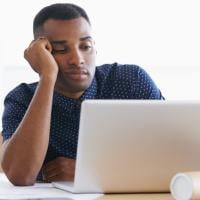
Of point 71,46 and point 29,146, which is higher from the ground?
point 71,46

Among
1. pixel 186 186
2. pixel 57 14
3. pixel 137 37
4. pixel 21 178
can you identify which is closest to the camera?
pixel 186 186

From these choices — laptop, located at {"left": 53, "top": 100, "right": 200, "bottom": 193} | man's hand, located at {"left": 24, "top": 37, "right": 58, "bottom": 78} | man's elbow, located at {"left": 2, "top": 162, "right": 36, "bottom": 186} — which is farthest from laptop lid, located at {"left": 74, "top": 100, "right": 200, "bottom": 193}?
man's hand, located at {"left": 24, "top": 37, "right": 58, "bottom": 78}

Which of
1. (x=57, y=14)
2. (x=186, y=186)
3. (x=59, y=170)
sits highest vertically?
(x=57, y=14)

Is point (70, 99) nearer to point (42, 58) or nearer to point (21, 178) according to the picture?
point (42, 58)

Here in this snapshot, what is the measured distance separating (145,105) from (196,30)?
160cm

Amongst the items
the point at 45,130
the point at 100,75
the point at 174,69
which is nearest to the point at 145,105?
the point at 45,130

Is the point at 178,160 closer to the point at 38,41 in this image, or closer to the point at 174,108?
the point at 174,108

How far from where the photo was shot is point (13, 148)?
1360 mm

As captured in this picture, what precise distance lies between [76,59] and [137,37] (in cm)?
103

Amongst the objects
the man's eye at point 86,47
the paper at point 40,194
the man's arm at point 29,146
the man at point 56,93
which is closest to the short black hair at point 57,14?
the man at point 56,93

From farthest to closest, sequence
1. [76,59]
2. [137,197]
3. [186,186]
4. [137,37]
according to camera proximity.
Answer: [137,37], [76,59], [137,197], [186,186]

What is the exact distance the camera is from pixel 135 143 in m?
1.02

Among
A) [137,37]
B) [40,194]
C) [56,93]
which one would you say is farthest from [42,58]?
[137,37]

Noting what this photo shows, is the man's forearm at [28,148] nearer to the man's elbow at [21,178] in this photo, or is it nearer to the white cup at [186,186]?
the man's elbow at [21,178]
